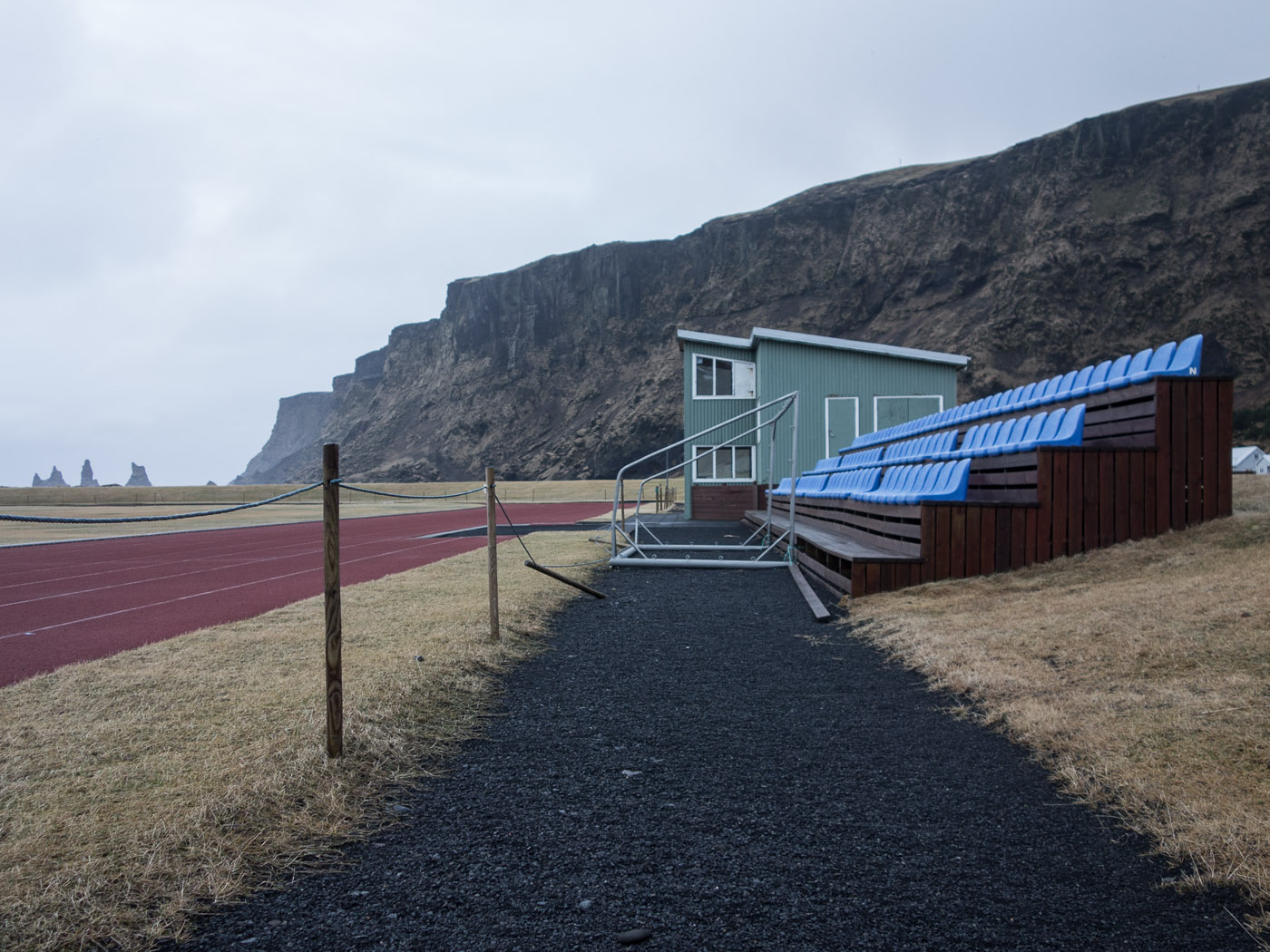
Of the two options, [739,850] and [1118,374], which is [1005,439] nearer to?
[1118,374]

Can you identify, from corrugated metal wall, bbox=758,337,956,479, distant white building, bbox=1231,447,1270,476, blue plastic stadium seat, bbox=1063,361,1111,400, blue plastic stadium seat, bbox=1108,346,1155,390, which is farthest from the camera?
distant white building, bbox=1231,447,1270,476

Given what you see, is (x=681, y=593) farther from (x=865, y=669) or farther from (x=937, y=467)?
(x=865, y=669)

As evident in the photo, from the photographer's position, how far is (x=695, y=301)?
9662 centimetres

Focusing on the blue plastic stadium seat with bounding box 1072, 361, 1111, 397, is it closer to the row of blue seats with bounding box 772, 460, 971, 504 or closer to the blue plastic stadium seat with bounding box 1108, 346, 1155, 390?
the blue plastic stadium seat with bounding box 1108, 346, 1155, 390

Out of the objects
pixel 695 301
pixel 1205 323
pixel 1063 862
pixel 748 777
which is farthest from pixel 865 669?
pixel 695 301

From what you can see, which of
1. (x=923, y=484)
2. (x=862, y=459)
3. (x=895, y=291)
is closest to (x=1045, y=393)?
(x=923, y=484)

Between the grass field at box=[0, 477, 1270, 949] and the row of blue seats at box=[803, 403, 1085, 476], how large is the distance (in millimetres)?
1529

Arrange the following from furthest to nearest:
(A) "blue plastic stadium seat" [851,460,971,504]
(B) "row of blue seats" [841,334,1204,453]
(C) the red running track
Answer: (B) "row of blue seats" [841,334,1204,453]
(A) "blue plastic stadium seat" [851,460,971,504]
(C) the red running track

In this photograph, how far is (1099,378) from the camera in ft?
31.7

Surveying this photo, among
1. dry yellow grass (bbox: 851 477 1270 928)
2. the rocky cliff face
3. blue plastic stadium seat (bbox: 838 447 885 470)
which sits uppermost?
the rocky cliff face

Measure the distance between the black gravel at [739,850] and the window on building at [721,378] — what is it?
808 inches

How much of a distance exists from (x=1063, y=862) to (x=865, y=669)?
277 cm

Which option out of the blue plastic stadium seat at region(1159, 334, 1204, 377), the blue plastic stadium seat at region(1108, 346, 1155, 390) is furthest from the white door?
the blue plastic stadium seat at region(1159, 334, 1204, 377)

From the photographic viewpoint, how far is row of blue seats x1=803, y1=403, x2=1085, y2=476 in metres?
8.35
